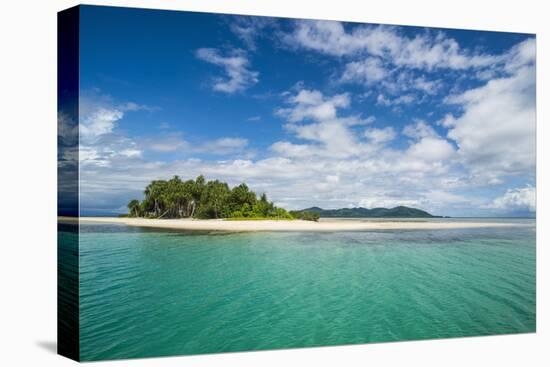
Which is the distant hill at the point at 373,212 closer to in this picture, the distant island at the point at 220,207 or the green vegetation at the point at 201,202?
the distant island at the point at 220,207

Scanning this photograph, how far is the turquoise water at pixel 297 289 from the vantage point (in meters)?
5.80

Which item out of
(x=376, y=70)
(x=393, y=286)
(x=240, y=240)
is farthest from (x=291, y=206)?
(x=376, y=70)

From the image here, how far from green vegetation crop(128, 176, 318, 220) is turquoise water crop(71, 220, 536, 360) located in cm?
44

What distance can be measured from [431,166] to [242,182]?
10.9 feet

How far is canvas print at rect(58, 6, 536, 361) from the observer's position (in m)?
5.90

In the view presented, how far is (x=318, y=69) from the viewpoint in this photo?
720 centimetres

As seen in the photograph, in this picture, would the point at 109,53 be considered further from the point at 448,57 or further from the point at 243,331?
the point at 448,57

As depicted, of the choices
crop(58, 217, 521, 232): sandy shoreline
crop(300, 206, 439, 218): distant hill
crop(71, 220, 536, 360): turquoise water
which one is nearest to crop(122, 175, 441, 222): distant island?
crop(300, 206, 439, 218): distant hill

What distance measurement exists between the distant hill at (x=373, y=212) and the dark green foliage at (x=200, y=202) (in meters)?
0.59

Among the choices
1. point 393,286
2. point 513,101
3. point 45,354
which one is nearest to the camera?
point 45,354

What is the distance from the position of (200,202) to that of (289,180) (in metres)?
1.58

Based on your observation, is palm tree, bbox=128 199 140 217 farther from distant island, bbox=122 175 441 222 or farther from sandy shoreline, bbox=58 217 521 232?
sandy shoreline, bbox=58 217 521 232

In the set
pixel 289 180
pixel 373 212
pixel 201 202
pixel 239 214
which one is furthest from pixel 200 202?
pixel 373 212

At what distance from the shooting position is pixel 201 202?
759 cm
